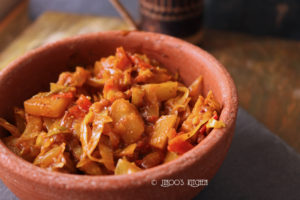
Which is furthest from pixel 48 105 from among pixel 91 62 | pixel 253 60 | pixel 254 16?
pixel 254 16

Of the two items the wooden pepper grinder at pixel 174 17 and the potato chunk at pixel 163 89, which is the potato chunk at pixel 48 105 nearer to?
the potato chunk at pixel 163 89

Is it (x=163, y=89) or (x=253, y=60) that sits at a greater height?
(x=163, y=89)

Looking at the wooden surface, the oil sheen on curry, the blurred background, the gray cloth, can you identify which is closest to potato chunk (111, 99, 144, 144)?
the oil sheen on curry

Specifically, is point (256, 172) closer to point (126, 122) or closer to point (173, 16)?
point (126, 122)

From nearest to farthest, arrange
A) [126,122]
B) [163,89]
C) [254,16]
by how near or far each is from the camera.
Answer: [126,122], [163,89], [254,16]

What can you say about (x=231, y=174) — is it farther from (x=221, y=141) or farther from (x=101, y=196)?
(x=101, y=196)

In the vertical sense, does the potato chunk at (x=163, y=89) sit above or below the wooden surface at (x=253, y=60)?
above

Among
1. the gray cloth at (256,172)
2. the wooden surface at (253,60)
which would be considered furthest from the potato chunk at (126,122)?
the wooden surface at (253,60)
